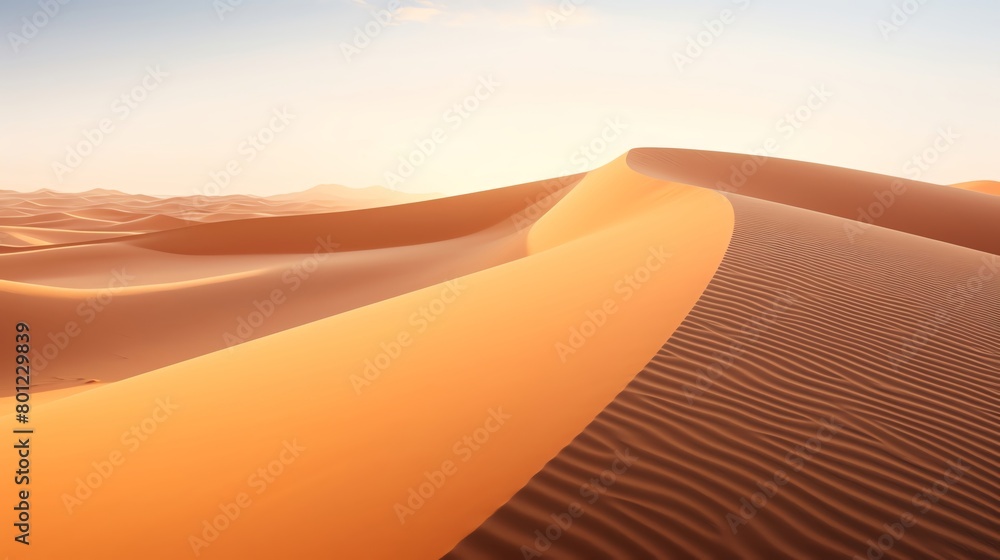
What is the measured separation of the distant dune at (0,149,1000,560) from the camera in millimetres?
2701

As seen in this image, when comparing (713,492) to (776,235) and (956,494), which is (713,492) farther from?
(776,235)

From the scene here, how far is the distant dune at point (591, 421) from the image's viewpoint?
8.86 feet

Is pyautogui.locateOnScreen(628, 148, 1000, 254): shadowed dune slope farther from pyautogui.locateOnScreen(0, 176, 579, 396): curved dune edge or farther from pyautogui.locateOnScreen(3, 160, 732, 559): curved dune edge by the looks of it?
pyautogui.locateOnScreen(3, 160, 732, 559): curved dune edge

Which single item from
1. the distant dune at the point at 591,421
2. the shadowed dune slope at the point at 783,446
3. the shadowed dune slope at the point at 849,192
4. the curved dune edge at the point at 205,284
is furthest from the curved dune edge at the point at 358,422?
the shadowed dune slope at the point at 849,192

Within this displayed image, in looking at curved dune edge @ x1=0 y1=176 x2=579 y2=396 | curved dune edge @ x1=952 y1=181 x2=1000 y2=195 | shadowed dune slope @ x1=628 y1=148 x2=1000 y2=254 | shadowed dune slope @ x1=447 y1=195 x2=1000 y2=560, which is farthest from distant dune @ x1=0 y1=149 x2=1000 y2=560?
curved dune edge @ x1=952 y1=181 x2=1000 y2=195

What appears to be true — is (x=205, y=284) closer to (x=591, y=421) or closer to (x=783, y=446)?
(x=591, y=421)

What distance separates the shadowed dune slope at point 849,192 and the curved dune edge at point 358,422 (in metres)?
14.3

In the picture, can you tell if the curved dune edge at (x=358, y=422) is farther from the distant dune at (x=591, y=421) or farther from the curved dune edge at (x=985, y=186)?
the curved dune edge at (x=985, y=186)

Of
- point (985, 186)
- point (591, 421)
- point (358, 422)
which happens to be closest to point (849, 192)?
point (591, 421)

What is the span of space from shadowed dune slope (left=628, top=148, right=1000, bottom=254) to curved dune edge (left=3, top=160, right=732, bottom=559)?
562 inches

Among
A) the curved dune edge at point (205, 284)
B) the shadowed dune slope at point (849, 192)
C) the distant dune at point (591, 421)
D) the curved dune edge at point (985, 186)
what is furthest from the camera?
the curved dune edge at point (985, 186)

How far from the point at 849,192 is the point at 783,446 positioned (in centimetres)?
2339

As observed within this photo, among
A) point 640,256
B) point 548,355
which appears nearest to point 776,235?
point 640,256

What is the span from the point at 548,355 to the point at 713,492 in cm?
177
